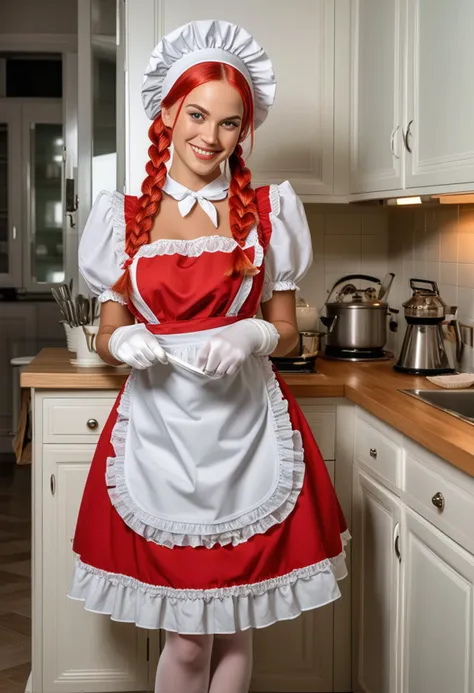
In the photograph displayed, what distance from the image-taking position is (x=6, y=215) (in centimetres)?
630

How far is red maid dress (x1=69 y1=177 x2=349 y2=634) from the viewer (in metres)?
1.94

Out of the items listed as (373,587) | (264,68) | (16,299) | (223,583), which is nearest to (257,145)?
(264,68)

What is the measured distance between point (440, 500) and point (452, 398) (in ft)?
1.99

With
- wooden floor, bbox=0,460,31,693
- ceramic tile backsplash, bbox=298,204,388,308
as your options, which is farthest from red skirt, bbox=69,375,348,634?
ceramic tile backsplash, bbox=298,204,388,308

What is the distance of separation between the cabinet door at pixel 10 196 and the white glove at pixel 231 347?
4.55 meters

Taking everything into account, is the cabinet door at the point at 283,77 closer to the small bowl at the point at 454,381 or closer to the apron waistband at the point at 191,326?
the small bowl at the point at 454,381

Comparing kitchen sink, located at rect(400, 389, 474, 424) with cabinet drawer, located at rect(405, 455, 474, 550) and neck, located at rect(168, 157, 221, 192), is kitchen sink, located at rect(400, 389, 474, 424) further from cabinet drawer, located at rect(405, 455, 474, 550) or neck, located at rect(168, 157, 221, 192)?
neck, located at rect(168, 157, 221, 192)

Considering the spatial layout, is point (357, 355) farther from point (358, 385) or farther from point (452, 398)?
point (452, 398)

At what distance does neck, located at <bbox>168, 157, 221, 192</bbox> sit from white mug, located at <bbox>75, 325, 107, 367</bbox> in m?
0.76

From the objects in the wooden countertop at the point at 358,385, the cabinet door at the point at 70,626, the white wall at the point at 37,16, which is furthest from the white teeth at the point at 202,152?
the white wall at the point at 37,16

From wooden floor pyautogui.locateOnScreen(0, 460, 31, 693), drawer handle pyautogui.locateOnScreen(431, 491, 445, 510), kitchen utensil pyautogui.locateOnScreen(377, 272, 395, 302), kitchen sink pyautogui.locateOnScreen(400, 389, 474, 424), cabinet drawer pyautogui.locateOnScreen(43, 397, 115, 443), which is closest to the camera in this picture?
drawer handle pyautogui.locateOnScreen(431, 491, 445, 510)

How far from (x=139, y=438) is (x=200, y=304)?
0.99ft

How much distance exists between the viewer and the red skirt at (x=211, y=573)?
6.31ft

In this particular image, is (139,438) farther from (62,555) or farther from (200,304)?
(62,555)
